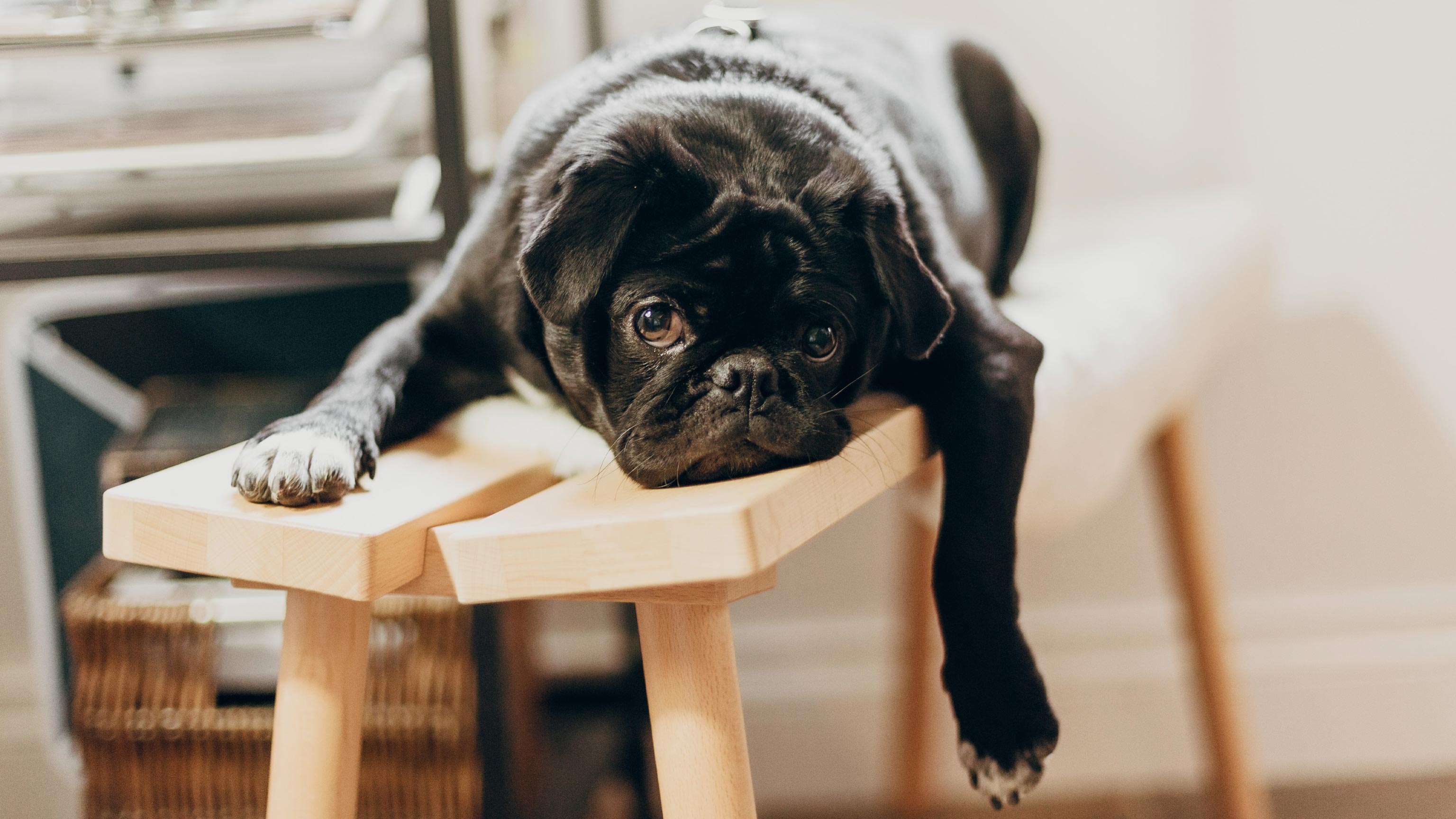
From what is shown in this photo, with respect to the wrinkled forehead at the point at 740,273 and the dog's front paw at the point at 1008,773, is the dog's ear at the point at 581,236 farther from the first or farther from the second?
the dog's front paw at the point at 1008,773

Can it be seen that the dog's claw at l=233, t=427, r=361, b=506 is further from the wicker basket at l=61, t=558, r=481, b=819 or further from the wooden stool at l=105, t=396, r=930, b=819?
the wicker basket at l=61, t=558, r=481, b=819

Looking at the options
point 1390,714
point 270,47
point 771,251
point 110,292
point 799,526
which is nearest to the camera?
point 799,526

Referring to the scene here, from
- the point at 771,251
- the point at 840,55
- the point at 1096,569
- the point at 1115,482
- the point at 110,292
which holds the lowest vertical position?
the point at 1096,569

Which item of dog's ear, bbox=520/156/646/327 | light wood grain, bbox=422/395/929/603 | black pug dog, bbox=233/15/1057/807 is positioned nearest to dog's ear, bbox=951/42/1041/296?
black pug dog, bbox=233/15/1057/807

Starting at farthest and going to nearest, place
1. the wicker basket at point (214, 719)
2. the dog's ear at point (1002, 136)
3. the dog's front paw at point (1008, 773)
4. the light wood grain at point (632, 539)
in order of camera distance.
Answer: the dog's ear at point (1002, 136) < the wicker basket at point (214, 719) < the dog's front paw at point (1008, 773) < the light wood grain at point (632, 539)

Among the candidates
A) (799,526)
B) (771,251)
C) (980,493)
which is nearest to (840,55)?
(771,251)

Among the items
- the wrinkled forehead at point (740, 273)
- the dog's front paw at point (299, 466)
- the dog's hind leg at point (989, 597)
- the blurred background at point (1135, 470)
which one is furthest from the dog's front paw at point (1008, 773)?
the blurred background at point (1135, 470)

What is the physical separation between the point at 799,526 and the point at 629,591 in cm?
10

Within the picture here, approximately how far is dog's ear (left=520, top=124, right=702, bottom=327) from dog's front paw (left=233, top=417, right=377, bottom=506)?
160mm

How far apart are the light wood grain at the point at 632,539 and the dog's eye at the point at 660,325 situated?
182 mm

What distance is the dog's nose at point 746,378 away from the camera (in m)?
0.65

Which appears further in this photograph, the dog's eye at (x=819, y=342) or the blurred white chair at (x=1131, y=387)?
the blurred white chair at (x=1131, y=387)

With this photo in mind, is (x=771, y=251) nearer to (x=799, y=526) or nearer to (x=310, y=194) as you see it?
A: (x=799, y=526)

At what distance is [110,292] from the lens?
1.33 metres
